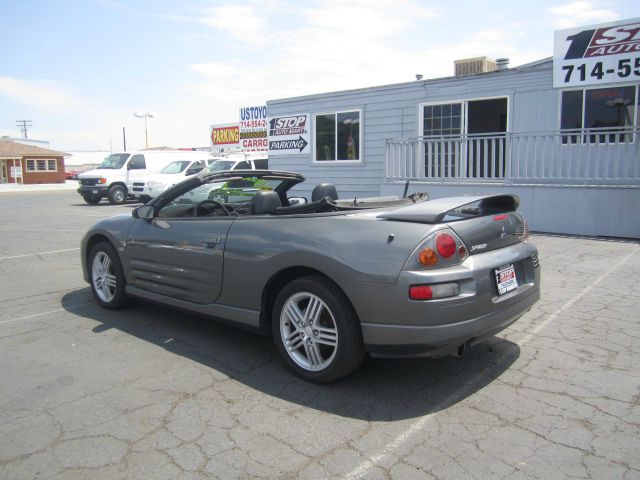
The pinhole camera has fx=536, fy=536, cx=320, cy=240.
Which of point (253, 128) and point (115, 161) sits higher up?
point (253, 128)

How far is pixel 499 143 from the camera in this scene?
11.9 m

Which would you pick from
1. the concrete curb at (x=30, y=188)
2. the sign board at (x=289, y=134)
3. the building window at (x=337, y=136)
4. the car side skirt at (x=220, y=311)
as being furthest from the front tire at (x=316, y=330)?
the concrete curb at (x=30, y=188)

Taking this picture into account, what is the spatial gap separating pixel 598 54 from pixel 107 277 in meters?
10.6

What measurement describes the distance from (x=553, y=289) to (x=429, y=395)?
329 centimetres

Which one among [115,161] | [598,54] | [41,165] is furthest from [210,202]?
[41,165]

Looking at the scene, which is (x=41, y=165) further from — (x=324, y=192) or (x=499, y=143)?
(x=324, y=192)

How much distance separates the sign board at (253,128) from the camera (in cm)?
2547

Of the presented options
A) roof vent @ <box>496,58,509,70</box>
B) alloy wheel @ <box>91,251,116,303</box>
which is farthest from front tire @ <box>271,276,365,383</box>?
roof vent @ <box>496,58,509,70</box>

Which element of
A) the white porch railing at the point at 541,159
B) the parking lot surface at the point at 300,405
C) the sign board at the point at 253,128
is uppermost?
the sign board at the point at 253,128

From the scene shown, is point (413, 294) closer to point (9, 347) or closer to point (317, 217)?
point (317, 217)

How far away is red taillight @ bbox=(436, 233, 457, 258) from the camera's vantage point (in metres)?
3.28

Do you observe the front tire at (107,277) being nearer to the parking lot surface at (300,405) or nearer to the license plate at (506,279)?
the parking lot surface at (300,405)

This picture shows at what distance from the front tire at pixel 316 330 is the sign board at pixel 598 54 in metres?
10.1

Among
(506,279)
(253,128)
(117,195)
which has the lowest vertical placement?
(506,279)
